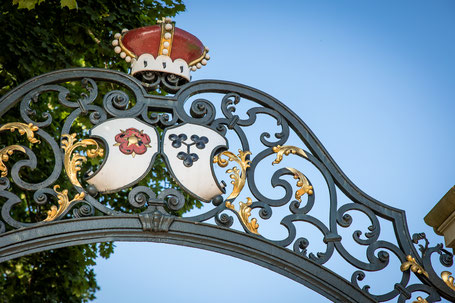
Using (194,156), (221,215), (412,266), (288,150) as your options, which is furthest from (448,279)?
(194,156)

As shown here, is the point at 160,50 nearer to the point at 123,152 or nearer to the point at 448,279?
the point at 123,152

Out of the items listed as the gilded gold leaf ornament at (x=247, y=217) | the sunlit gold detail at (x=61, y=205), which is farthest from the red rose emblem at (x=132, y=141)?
the gilded gold leaf ornament at (x=247, y=217)

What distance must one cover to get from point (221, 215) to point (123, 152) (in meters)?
0.71

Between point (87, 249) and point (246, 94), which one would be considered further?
point (87, 249)

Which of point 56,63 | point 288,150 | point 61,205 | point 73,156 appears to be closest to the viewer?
point 61,205

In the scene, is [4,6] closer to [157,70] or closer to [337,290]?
[157,70]

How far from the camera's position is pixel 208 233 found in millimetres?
4645

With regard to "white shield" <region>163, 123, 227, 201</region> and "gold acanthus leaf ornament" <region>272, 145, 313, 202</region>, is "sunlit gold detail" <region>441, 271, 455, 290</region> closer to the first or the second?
"gold acanthus leaf ornament" <region>272, 145, 313, 202</region>

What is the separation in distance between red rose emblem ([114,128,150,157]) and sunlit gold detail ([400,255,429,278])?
1.73m

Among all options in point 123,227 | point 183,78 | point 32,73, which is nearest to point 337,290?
point 123,227

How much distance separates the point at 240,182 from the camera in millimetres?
4891

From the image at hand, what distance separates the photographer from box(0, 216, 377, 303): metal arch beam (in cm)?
450

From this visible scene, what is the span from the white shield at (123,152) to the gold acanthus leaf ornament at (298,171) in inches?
30.5

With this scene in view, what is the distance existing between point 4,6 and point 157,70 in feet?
14.8
